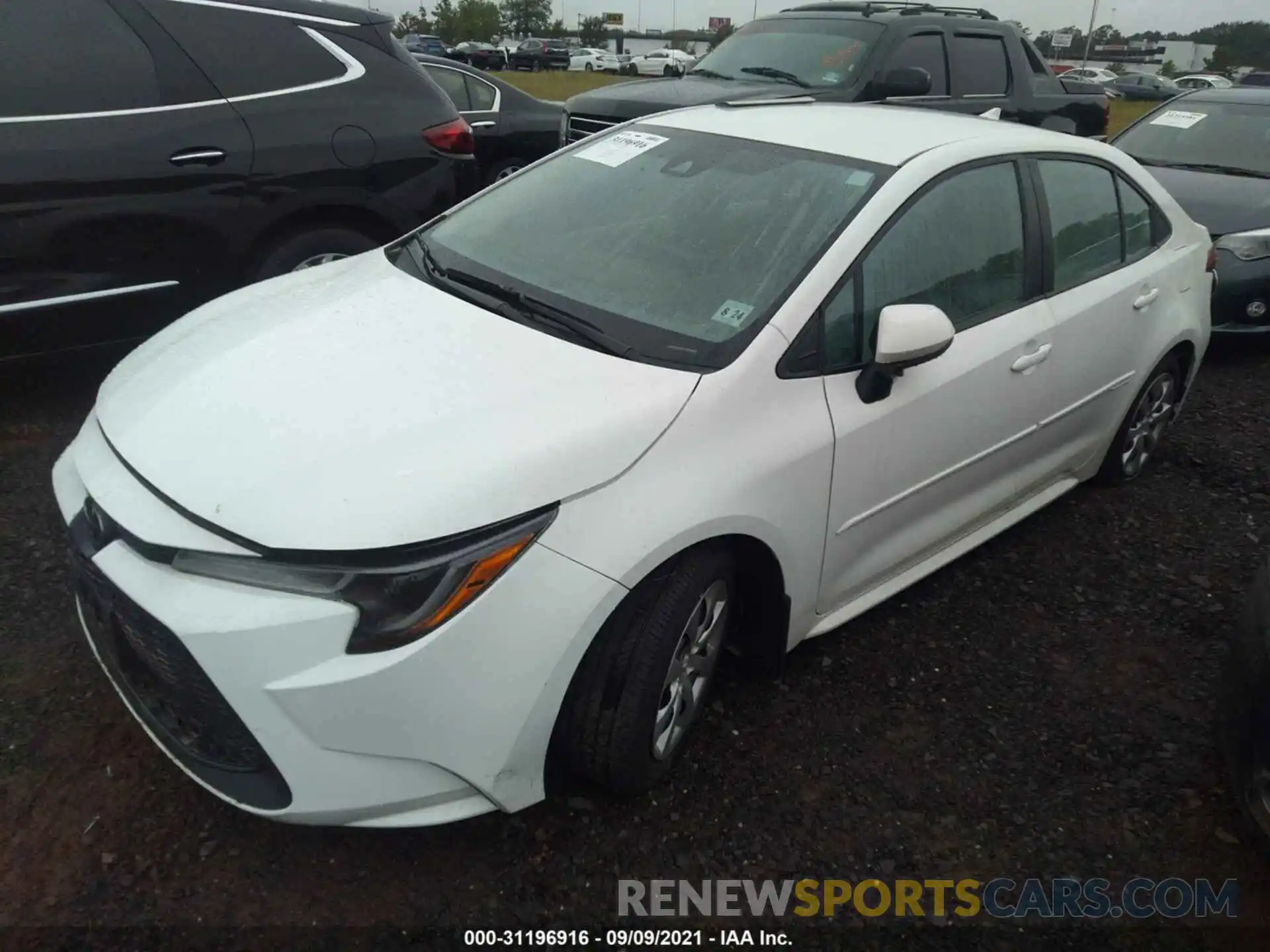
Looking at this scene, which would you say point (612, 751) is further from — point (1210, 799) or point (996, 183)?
point (996, 183)

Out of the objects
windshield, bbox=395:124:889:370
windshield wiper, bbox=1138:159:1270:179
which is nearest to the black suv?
windshield, bbox=395:124:889:370

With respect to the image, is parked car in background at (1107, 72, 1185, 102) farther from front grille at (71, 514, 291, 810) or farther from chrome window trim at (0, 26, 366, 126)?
front grille at (71, 514, 291, 810)

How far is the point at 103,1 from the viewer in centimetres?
388

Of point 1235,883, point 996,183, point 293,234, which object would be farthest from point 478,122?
point 1235,883

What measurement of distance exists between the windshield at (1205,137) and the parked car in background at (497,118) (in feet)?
15.1

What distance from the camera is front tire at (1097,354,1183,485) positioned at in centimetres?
388

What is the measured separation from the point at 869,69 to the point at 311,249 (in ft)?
14.1

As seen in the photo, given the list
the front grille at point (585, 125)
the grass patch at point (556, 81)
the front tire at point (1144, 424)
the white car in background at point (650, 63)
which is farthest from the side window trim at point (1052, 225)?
the white car in background at point (650, 63)

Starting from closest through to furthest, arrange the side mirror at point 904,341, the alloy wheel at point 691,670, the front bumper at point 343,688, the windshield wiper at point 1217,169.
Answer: the front bumper at point 343,688
the alloy wheel at point 691,670
the side mirror at point 904,341
the windshield wiper at point 1217,169

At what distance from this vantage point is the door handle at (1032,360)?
298 centimetres

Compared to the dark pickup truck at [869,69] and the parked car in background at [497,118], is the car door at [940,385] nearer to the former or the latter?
the dark pickup truck at [869,69]

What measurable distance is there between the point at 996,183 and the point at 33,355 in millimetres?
3597

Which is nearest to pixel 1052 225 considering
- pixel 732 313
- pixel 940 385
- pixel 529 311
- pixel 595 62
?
pixel 940 385

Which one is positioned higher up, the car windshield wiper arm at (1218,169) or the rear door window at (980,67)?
the rear door window at (980,67)
